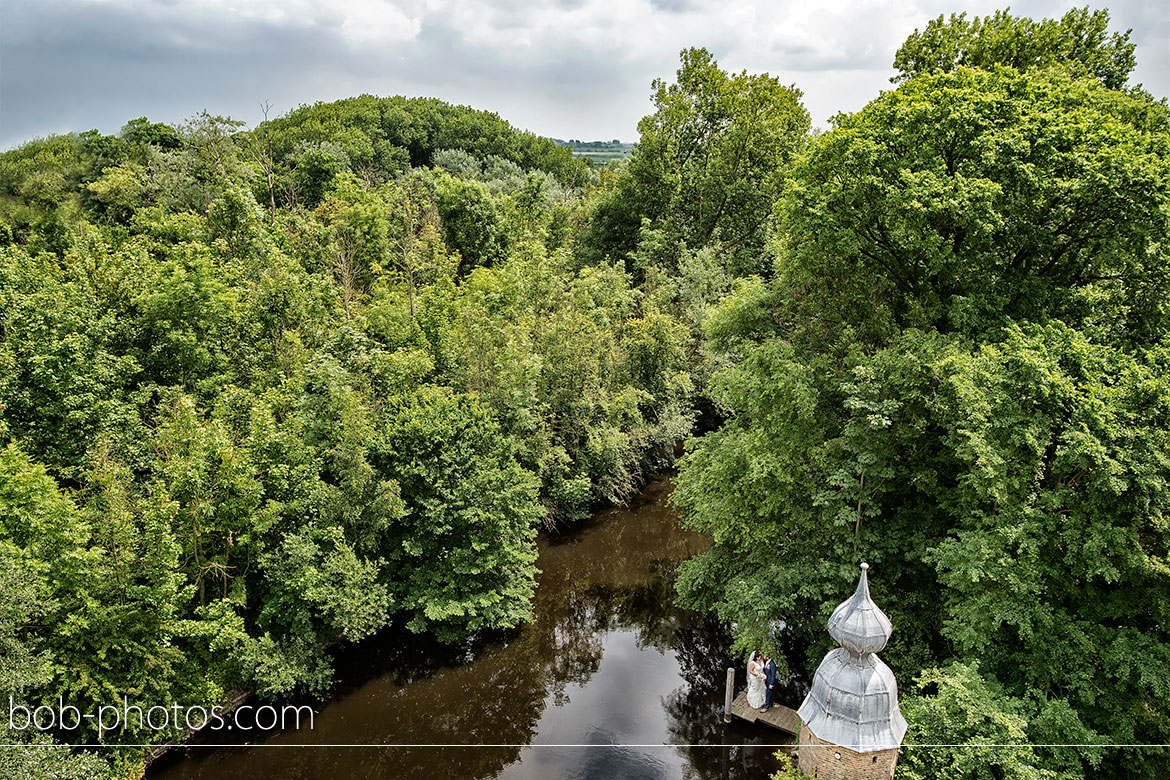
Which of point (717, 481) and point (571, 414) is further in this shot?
point (571, 414)

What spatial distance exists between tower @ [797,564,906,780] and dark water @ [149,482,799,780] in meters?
8.56

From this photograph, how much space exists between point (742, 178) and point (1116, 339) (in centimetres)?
2389

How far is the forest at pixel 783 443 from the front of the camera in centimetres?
1109

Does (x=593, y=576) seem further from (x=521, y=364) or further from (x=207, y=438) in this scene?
(x=207, y=438)

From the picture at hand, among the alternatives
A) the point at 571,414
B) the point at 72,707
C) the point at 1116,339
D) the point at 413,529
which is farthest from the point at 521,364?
the point at 1116,339

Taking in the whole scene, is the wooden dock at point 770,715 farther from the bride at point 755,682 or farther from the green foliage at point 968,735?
the green foliage at point 968,735

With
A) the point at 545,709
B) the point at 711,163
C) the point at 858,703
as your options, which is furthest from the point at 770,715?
the point at 711,163

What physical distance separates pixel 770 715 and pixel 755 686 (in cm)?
78

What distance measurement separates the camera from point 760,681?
→ 15.9 m

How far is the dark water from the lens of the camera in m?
15.3

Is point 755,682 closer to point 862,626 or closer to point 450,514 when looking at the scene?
point 450,514

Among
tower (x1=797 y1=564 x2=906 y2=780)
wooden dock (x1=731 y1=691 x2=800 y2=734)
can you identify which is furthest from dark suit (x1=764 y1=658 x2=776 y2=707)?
tower (x1=797 y1=564 x2=906 y2=780)

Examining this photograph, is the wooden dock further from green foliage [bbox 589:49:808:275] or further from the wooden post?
green foliage [bbox 589:49:808:275]

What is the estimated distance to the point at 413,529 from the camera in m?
18.0
